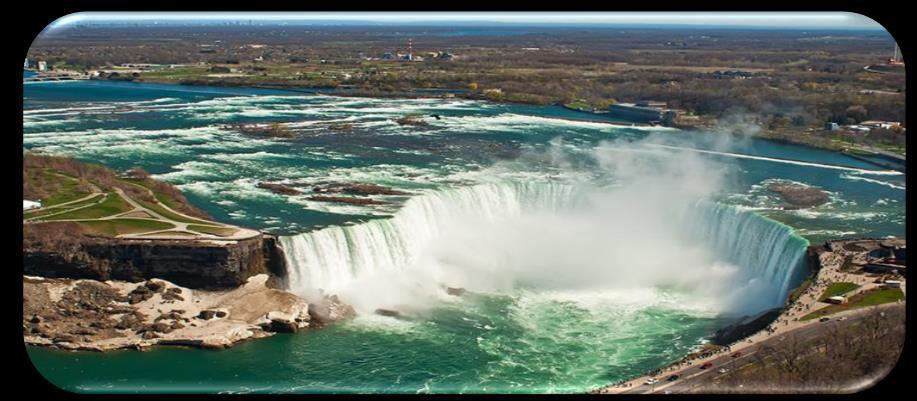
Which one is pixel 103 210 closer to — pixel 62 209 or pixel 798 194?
pixel 62 209

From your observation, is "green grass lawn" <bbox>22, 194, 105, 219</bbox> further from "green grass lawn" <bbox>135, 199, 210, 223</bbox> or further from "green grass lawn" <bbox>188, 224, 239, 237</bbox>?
"green grass lawn" <bbox>188, 224, 239, 237</bbox>

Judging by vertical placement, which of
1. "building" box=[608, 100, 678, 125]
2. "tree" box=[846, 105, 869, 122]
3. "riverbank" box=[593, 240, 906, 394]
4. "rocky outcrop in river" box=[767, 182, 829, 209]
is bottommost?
"riverbank" box=[593, 240, 906, 394]

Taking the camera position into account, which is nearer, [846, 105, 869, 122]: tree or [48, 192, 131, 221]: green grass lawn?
[48, 192, 131, 221]: green grass lawn

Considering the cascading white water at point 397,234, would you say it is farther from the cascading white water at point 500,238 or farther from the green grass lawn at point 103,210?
the green grass lawn at point 103,210

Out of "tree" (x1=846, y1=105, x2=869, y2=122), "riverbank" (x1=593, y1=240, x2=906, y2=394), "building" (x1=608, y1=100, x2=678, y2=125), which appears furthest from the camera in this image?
"building" (x1=608, y1=100, x2=678, y2=125)

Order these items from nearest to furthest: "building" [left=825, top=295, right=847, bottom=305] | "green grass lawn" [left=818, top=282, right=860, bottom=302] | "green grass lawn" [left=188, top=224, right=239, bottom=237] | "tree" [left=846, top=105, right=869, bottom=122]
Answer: "building" [left=825, top=295, right=847, bottom=305], "green grass lawn" [left=818, top=282, right=860, bottom=302], "green grass lawn" [left=188, top=224, right=239, bottom=237], "tree" [left=846, top=105, right=869, bottom=122]

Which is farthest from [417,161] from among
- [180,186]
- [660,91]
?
[660,91]

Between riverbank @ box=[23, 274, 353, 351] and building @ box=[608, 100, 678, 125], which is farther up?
building @ box=[608, 100, 678, 125]

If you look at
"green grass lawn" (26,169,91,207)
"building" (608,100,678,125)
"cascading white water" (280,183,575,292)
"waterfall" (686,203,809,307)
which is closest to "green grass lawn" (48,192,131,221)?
"green grass lawn" (26,169,91,207)
